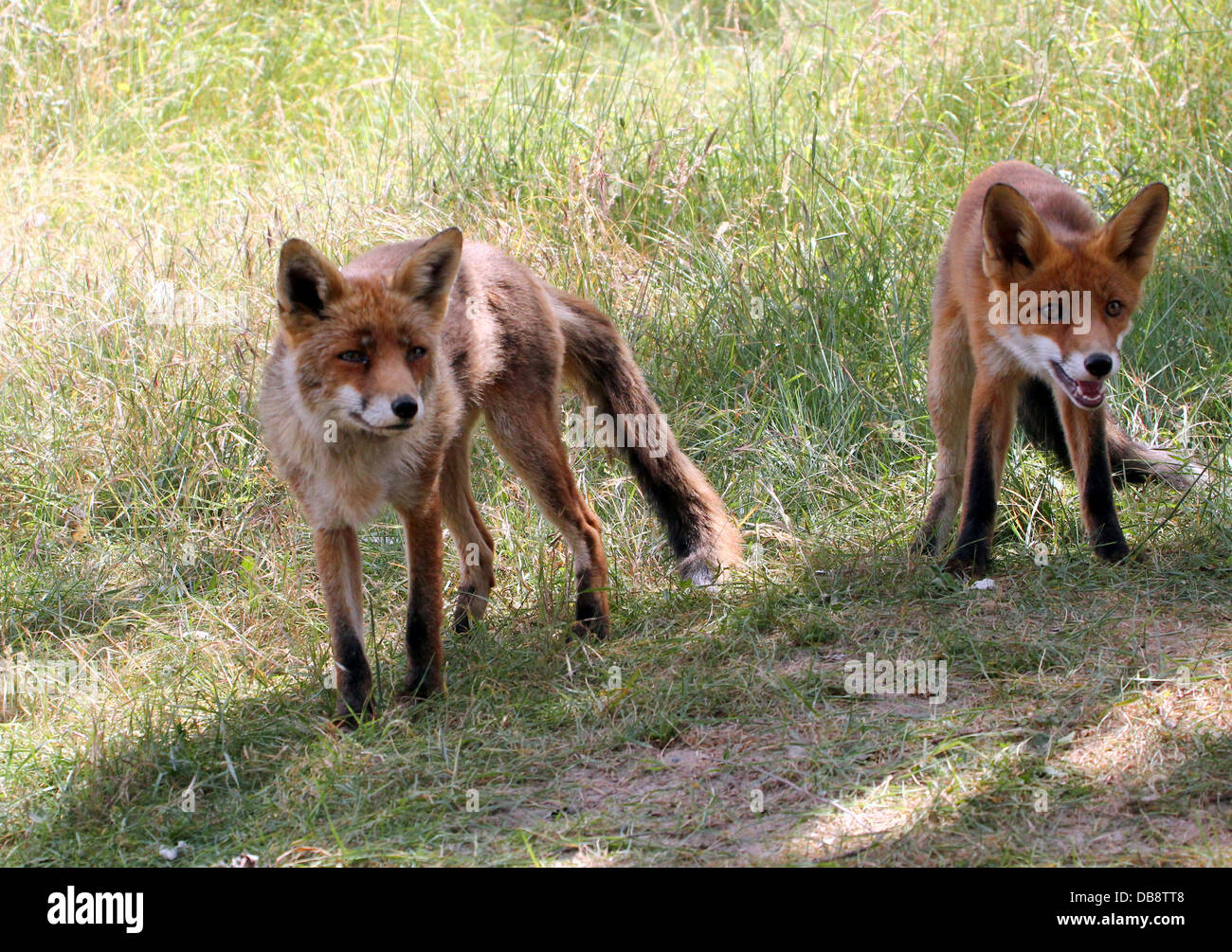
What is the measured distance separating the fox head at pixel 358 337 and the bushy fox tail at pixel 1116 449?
2585mm

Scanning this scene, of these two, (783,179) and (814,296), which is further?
(783,179)

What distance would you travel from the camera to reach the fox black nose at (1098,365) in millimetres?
4098

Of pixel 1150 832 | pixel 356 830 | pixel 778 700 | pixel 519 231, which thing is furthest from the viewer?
pixel 519 231

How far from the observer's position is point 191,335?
604 cm

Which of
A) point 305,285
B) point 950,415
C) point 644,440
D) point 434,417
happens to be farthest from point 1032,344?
point 305,285

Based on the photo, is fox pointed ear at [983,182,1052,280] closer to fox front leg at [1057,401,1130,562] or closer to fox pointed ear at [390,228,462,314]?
fox front leg at [1057,401,1130,562]

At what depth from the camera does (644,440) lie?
16.4 ft

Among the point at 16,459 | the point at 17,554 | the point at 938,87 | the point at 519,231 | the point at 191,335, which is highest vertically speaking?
the point at 938,87

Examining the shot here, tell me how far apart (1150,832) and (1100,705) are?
0.64 metres

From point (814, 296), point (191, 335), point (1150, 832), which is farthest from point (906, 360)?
point (191, 335)

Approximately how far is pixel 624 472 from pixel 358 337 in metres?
2.13

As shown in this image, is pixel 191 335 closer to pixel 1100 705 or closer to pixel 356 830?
pixel 356 830

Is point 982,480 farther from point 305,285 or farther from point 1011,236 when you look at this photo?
point 305,285

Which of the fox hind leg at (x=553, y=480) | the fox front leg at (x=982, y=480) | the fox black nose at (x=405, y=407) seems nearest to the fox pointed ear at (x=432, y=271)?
the fox black nose at (x=405, y=407)
